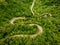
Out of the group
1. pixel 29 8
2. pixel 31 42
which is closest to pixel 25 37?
pixel 31 42

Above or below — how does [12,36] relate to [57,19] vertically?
above

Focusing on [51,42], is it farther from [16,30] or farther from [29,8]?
[29,8]

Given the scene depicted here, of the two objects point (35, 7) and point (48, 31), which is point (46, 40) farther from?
point (35, 7)

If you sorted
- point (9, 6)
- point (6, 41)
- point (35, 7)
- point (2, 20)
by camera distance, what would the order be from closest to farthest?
point (6, 41) → point (2, 20) → point (9, 6) → point (35, 7)

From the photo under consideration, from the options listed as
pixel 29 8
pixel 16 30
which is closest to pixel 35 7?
pixel 29 8

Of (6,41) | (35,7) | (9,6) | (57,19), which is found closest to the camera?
(6,41)

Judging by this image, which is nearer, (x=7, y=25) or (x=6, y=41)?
(x=6, y=41)
